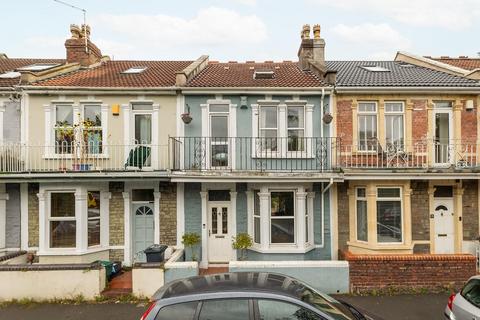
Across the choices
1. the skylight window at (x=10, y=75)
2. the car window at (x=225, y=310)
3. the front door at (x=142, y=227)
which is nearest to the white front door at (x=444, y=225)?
the car window at (x=225, y=310)

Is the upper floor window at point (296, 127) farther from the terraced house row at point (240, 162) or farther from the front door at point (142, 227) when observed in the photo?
the front door at point (142, 227)

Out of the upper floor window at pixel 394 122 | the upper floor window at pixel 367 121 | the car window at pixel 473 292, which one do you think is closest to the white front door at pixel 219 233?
the upper floor window at pixel 367 121

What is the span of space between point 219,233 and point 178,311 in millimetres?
6440

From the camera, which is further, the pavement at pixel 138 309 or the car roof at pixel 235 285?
the pavement at pixel 138 309

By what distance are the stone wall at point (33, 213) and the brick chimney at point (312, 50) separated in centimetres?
1052

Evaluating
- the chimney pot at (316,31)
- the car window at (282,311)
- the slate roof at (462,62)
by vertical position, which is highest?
the chimney pot at (316,31)

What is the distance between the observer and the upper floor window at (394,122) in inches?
411

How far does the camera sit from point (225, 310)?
13.0 feet

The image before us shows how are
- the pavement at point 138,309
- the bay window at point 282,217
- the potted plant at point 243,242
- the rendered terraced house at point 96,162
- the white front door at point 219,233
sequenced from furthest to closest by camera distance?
the white front door at point 219,233 < the bay window at point 282,217 < the rendered terraced house at point 96,162 < the potted plant at point 243,242 < the pavement at point 138,309

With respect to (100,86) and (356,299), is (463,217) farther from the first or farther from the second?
(100,86)

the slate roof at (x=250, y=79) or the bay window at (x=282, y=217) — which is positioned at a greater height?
the slate roof at (x=250, y=79)

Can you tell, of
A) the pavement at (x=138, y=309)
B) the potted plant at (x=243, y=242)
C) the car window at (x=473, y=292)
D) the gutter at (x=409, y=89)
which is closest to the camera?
the car window at (x=473, y=292)

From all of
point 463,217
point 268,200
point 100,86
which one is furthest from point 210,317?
point 463,217

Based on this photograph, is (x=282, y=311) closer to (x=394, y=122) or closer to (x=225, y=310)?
(x=225, y=310)
